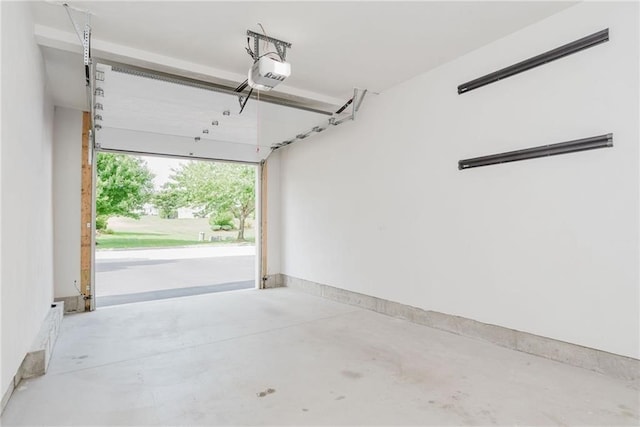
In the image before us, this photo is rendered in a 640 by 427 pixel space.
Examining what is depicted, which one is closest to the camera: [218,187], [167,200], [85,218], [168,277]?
[85,218]

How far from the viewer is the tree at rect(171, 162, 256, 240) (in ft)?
67.8

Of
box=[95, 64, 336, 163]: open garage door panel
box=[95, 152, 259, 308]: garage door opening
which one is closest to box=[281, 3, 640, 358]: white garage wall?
box=[95, 64, 336, 163]: open garage door panel

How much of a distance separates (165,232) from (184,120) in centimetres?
2209

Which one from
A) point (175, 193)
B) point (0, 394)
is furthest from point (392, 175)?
point (175, 193)

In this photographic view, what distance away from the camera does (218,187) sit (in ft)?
69.5

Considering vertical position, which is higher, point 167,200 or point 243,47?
point 243,47

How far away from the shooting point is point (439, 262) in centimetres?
387

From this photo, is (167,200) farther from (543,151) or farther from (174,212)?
(543,151)

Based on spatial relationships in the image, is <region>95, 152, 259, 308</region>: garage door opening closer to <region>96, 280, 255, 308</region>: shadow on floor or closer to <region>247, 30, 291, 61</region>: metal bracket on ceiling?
<region>96, 280, 255, 308</region>: shadow on floor

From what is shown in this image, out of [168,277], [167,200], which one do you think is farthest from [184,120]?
[167,200]

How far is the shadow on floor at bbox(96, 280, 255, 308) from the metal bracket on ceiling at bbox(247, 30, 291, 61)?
14.6 ft

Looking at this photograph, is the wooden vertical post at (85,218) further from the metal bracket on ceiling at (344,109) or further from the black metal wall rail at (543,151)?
the black metal wall rail at (543,151)

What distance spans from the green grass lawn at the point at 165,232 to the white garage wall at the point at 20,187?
18994 millimetres

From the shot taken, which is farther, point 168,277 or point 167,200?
point 167,200
